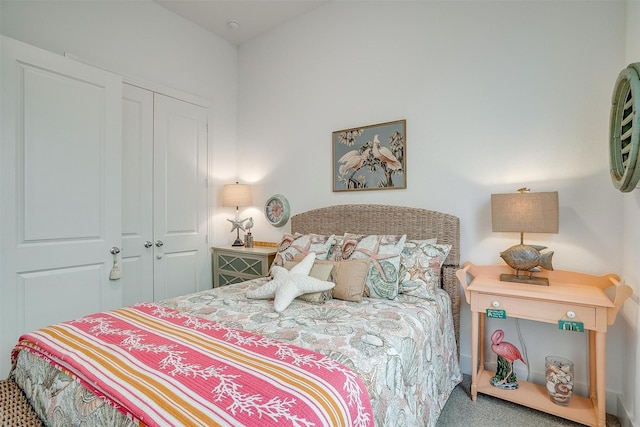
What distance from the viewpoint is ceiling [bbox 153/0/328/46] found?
304cm

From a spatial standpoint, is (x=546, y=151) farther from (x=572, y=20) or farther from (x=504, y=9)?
(x=504, y=9)

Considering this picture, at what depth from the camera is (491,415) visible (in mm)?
1834

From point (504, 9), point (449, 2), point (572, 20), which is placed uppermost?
point (449, 2)

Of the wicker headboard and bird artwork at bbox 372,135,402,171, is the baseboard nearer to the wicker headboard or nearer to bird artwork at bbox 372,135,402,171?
the wicker headboard

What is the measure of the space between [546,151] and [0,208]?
350 centimetres

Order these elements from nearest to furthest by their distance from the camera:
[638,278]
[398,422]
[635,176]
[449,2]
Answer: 1. [398,422]
2. [635,176]
3. [638,278]
4. [449,2]

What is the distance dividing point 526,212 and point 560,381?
990 millimetres

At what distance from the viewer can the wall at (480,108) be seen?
1914mm

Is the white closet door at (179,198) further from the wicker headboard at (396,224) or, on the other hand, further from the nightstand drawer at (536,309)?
the nightstand drawer at (536,309)

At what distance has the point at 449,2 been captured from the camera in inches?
94.5

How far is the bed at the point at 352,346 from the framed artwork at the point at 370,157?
0.38m

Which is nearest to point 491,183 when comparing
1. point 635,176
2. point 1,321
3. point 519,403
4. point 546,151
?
point 546,151

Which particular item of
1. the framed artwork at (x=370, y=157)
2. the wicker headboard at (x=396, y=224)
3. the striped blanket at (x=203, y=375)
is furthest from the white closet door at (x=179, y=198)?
the striped blanket at (x=203, y=375)

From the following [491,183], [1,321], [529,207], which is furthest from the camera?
[491,183]
